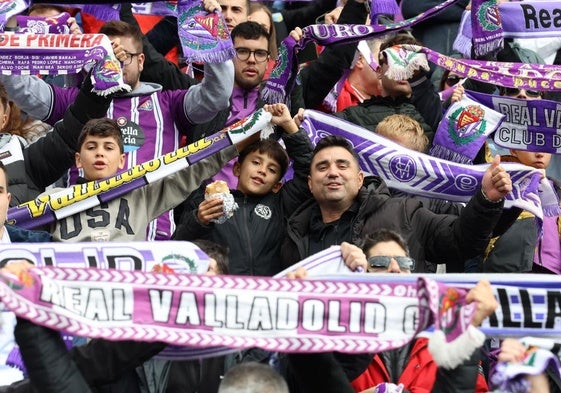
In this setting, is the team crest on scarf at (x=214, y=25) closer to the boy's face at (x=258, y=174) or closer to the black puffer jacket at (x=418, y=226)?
the boy's face at (x=258, y=174)

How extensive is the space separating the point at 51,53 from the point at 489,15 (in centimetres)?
274

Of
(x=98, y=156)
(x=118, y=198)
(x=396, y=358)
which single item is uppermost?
(x=98, y=156)

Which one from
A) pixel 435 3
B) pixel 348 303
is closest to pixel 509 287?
pixel 348 303

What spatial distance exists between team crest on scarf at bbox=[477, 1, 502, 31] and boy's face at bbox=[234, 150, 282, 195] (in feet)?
6.03

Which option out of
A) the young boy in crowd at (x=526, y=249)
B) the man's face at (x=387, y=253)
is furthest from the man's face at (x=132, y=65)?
the man's face at (x=387, y=253)

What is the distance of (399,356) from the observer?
696 cm

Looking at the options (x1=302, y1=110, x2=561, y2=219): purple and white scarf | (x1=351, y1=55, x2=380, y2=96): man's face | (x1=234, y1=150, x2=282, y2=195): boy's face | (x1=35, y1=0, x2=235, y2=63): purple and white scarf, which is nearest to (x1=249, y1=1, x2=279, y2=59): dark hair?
(x1=351, y1=55, x2=380, y2=96): man's face

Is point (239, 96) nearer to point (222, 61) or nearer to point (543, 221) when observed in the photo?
point (222, 61)

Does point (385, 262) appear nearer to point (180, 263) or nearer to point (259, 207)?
point (180, 263)

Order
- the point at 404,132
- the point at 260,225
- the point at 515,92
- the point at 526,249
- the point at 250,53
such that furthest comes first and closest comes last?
the point at 250,53
the point at 515,92
the point at 404,132
the point at 526,249
the point at 260,225

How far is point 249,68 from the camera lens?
31.8ft

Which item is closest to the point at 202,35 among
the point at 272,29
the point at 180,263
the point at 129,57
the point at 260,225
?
the point at 129,57

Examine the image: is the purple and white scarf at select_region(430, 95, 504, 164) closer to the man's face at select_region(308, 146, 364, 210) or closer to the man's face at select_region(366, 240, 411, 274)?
the man's face at select_region(308, 146, 364, 210)

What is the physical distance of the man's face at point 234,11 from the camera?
10.5m
